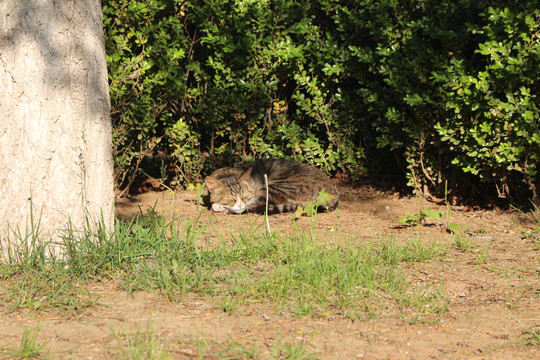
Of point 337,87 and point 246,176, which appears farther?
point 337,87

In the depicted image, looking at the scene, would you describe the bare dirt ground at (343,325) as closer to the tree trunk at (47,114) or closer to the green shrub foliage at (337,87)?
the tree trunk at (47,114)

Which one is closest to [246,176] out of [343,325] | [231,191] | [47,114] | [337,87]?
[231,191]

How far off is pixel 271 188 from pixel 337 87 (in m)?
1.93

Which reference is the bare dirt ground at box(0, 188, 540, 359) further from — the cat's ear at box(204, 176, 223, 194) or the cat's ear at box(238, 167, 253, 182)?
the cat's ear at box(204, 176, 223, 194)

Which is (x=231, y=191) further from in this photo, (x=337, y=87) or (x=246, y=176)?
(x=337, y=87)

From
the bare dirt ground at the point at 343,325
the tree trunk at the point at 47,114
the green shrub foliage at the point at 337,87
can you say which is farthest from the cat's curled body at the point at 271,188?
the tree trunk at the point at 47,114

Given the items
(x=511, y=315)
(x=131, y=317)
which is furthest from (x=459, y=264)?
(x=131, y=317)

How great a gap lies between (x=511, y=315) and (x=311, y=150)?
15.0 ft

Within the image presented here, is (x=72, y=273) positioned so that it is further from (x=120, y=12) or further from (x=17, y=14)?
(x=120, y=12)

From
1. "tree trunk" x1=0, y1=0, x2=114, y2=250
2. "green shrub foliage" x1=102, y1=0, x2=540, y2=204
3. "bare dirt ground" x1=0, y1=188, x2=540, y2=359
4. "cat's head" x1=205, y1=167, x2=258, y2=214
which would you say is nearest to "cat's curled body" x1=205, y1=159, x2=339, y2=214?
"cat's head" x1=205, y1=167, x2=258, y2=214

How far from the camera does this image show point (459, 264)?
459cm

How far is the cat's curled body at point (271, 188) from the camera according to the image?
22.3 ft

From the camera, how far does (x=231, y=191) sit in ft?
22.7

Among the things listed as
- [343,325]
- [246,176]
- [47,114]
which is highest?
[47,114]
